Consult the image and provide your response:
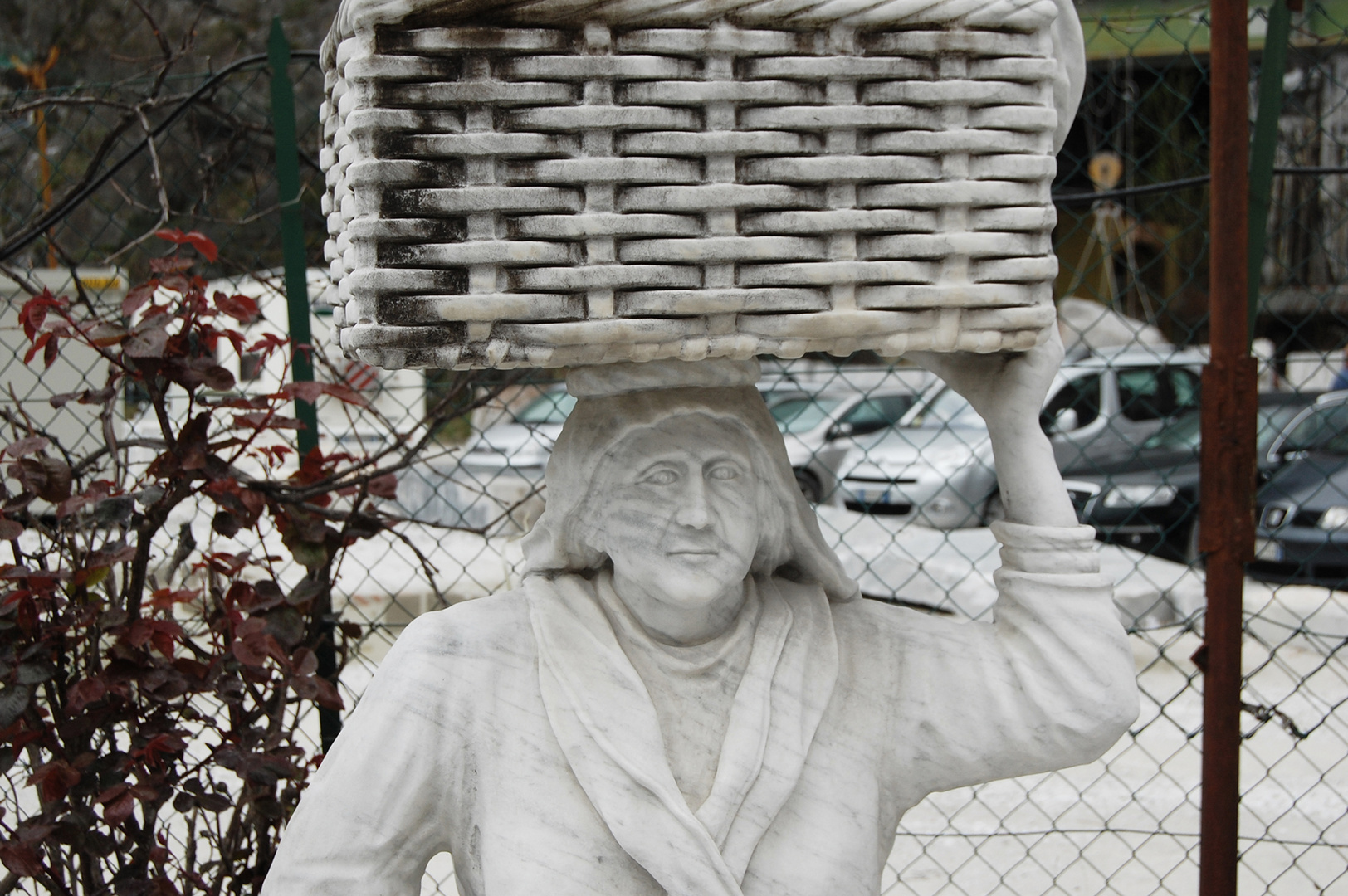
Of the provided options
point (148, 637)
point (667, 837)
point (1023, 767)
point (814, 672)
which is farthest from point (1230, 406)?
point (148, 637)

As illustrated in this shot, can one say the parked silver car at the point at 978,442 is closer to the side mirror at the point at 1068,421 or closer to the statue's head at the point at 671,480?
the side mirror at the point at 1068,421

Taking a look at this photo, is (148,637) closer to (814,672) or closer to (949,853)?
(814,672)

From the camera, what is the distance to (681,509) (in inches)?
65.3

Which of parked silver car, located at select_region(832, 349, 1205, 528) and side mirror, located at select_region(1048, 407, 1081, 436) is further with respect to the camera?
side mirror, located at select_region(1048, 407, 1081, 436)

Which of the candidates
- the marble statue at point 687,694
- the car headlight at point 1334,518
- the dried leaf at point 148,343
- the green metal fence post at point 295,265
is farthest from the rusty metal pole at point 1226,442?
the car headlight at point 1334,518

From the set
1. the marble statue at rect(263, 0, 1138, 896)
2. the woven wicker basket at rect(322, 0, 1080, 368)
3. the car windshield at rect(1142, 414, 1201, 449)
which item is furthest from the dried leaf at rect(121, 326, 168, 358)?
the car windshield at rect(1142, 414, 1201, 449)

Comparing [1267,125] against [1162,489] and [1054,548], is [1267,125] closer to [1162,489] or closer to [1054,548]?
[1054,548]

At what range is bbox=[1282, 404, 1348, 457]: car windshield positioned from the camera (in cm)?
707

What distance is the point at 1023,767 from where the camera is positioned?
1778 mm

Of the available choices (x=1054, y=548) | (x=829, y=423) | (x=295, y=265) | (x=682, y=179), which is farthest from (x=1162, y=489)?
(x=682, y=179)

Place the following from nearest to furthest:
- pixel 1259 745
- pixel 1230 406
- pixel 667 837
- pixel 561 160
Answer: pixel 561 160, pixel 667 837, pixel 1230 406, pixel 1259 745

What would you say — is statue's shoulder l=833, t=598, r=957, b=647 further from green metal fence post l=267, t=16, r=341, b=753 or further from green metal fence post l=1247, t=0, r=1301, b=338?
green metal fence post l=267, t=16, r=341, b=753

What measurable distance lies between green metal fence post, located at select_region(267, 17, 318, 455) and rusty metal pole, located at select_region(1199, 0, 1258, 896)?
1.85 meters

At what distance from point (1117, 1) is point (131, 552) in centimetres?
441
